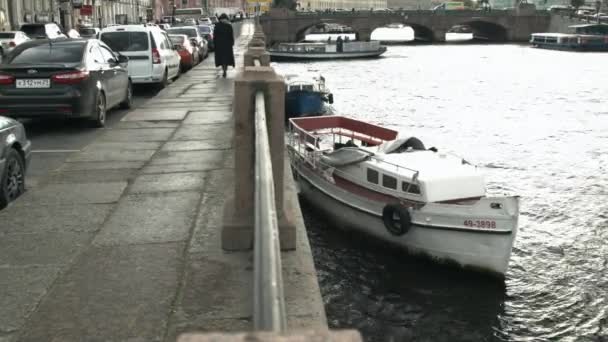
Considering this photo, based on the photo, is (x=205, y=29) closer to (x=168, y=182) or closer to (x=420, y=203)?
(x=420, y=203)

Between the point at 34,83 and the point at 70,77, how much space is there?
58 cm

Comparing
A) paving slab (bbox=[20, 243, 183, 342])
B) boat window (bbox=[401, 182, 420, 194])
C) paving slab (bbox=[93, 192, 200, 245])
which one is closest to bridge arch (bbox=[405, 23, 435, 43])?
boat window (bbox=[401, 182, 420, 194])

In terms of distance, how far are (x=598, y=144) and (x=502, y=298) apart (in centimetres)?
1476

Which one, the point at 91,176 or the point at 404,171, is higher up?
the point at 91,176

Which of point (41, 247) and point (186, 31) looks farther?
point (186, 31)

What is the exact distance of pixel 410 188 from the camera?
13.0 m

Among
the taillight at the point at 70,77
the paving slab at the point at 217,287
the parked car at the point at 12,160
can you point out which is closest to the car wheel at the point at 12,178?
the parked car at the point at 12,160

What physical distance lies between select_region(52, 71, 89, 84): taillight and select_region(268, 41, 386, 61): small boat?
52.7 metres

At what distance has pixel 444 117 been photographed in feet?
101

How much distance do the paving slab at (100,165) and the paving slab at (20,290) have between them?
146 inches

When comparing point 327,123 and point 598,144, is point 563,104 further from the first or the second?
point 327,123

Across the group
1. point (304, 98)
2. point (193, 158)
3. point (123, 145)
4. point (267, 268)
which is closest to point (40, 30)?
point (304, 98)

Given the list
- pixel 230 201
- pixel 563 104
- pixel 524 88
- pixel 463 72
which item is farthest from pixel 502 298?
pixel 463 72

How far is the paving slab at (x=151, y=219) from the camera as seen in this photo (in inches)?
212
